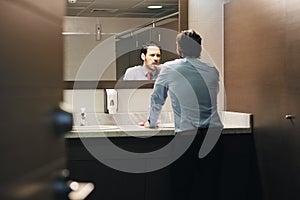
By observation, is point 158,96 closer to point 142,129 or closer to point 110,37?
point 142,129

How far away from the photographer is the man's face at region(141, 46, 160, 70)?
3.55 metres

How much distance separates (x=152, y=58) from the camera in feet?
11.7

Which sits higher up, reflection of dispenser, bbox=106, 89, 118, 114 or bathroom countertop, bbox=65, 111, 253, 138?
reflection of dispenser, bbox=106, 89, 118, 114

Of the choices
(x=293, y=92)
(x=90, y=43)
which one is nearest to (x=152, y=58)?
(x=90, y=43)

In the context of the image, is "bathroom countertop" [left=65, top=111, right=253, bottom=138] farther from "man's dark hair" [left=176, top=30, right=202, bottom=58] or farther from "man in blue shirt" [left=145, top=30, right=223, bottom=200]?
"man's dark hair" [left=176, top=30, right=202, bottom=58]

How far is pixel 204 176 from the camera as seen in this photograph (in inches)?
125

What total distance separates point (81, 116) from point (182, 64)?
35.8 inches

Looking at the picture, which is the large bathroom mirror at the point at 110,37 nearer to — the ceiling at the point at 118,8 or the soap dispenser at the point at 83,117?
the ceiling at the point at 118,8

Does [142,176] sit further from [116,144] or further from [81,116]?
[81,116]

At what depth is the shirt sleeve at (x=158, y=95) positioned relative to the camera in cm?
303

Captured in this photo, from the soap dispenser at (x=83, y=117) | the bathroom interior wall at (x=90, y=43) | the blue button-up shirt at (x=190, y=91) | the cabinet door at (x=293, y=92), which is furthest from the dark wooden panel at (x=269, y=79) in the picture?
the soap dispenser at (x=83, y=117)

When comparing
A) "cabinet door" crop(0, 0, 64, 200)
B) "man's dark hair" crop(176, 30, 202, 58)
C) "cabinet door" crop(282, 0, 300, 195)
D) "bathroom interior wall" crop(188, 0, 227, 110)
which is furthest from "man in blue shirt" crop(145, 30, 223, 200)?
"cabinet door" crop(0, 0, 64, 200)

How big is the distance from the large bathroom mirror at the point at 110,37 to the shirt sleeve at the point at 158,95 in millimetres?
480

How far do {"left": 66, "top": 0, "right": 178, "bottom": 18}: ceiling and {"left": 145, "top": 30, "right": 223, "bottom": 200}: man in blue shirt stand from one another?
0.55 meters
